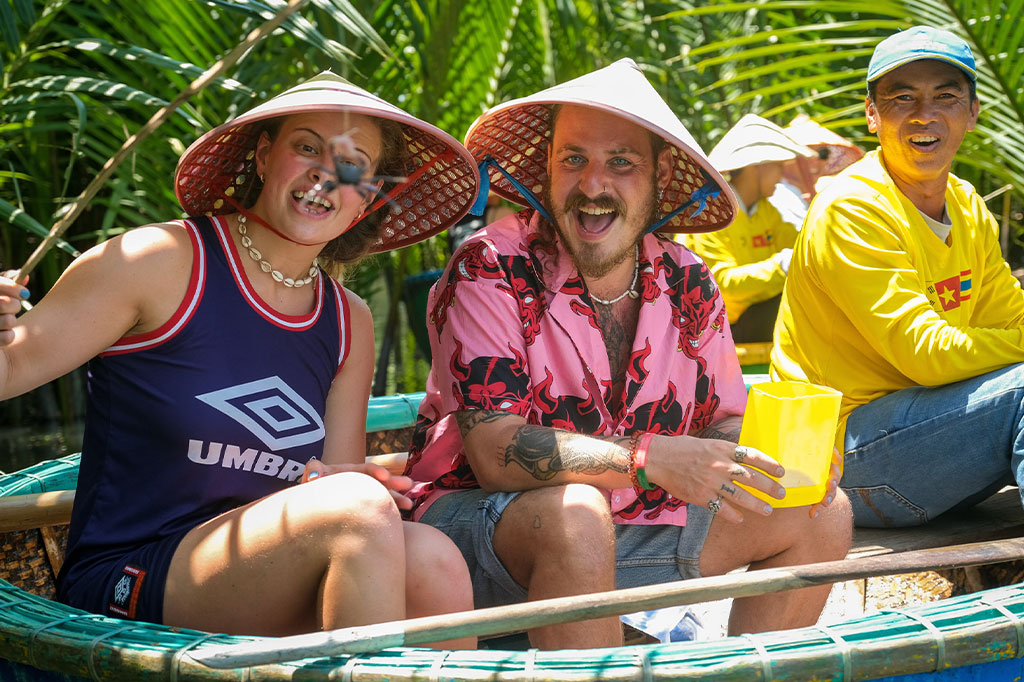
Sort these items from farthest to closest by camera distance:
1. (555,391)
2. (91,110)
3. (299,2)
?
1. (91,110)
2. (555,391)
3. (299,2)

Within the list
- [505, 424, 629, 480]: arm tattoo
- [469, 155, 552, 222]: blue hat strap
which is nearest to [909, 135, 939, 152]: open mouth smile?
[469, 155, 552, 222]: blue hat strap

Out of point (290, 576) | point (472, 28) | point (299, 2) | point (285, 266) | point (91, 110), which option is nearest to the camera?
point (290, 576)

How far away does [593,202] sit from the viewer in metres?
2.30

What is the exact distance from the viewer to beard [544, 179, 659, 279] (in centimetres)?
231

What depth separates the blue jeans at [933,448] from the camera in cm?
239

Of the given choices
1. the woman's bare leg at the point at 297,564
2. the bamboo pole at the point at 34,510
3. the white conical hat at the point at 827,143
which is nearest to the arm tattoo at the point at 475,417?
the woman's bare leg at the point at 297,564

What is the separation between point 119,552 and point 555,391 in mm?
895

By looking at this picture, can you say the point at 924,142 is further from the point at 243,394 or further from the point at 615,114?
the point at 243,394

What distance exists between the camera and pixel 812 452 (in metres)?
1.91

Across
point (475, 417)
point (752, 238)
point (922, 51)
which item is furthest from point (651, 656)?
point (752, 238)

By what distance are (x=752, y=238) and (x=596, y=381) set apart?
2.71 metres

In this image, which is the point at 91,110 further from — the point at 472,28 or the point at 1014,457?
the point at 1014,457

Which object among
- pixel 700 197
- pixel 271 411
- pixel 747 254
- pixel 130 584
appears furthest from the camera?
pixel 747 254

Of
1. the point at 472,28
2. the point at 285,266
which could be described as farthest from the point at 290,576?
the point at 472,28
